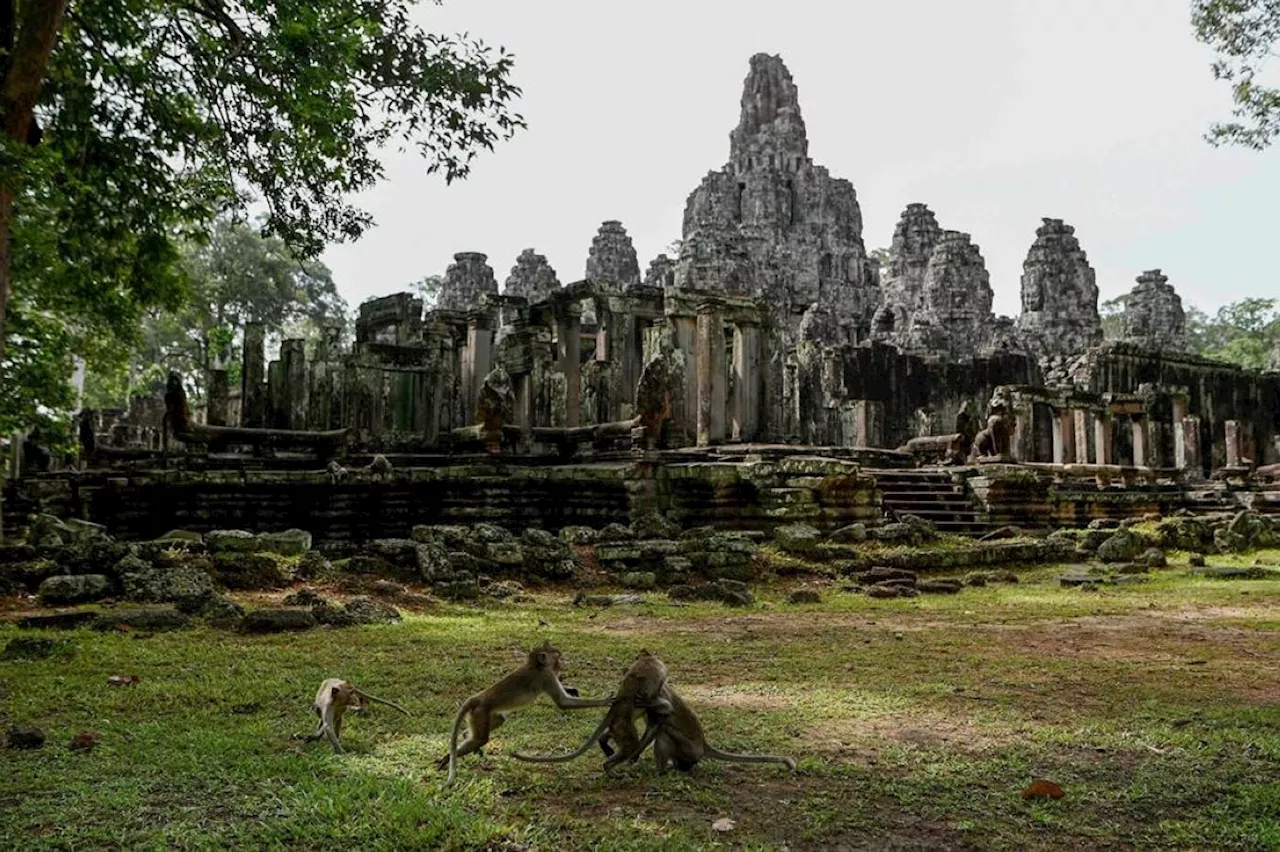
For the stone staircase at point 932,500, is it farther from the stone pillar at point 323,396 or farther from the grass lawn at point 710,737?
the stone pillar at point 323,396

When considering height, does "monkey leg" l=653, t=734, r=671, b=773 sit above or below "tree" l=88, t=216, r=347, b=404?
below

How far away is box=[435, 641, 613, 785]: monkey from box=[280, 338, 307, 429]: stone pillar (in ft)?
56.8

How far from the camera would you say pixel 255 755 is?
3760 millimetres

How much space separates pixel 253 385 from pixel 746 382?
9850 mm

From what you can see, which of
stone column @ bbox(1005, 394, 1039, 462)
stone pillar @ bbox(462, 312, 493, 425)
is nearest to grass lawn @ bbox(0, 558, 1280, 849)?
stone pillar @ bbox(462, 312, 493, 425)

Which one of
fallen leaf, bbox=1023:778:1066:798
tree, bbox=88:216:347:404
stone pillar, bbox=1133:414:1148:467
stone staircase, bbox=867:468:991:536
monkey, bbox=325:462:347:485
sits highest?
tree, bbox=88:216:347:404

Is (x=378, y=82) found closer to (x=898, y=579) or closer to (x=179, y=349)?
(x=898, y=579)

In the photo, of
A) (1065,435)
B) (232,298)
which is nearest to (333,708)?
(1065,435)

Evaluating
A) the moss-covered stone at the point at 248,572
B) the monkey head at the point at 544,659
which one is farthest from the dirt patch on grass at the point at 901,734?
the moss-covered stone at the point at 248,572

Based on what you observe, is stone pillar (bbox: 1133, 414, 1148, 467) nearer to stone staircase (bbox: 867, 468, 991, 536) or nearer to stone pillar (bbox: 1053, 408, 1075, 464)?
stone pillar (bbox: 1053, 408, 1075, 464)

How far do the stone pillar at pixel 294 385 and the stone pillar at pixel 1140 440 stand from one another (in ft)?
Result: 65.7

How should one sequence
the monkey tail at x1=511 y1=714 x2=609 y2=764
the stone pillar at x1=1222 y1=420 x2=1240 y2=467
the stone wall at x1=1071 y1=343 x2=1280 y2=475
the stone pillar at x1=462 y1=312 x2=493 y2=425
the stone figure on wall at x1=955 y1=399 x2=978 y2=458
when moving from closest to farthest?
the monkey tail at x1=511 y1=714 x2=609 y2=764
the stone figure on wall at x1=955 y1=399 x2=978 y2=458
the stone pillar at x1=462 y1=312 x2=493 y2=425
the stone pillar at x1=1222 y1=420 x2=1240 y2=467
the stone wall at x1=1071 y1=343 x2=1280 y2=475

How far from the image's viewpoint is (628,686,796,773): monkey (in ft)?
11.5

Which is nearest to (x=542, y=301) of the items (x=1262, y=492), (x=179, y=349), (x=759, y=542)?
(x=759, y=542)
